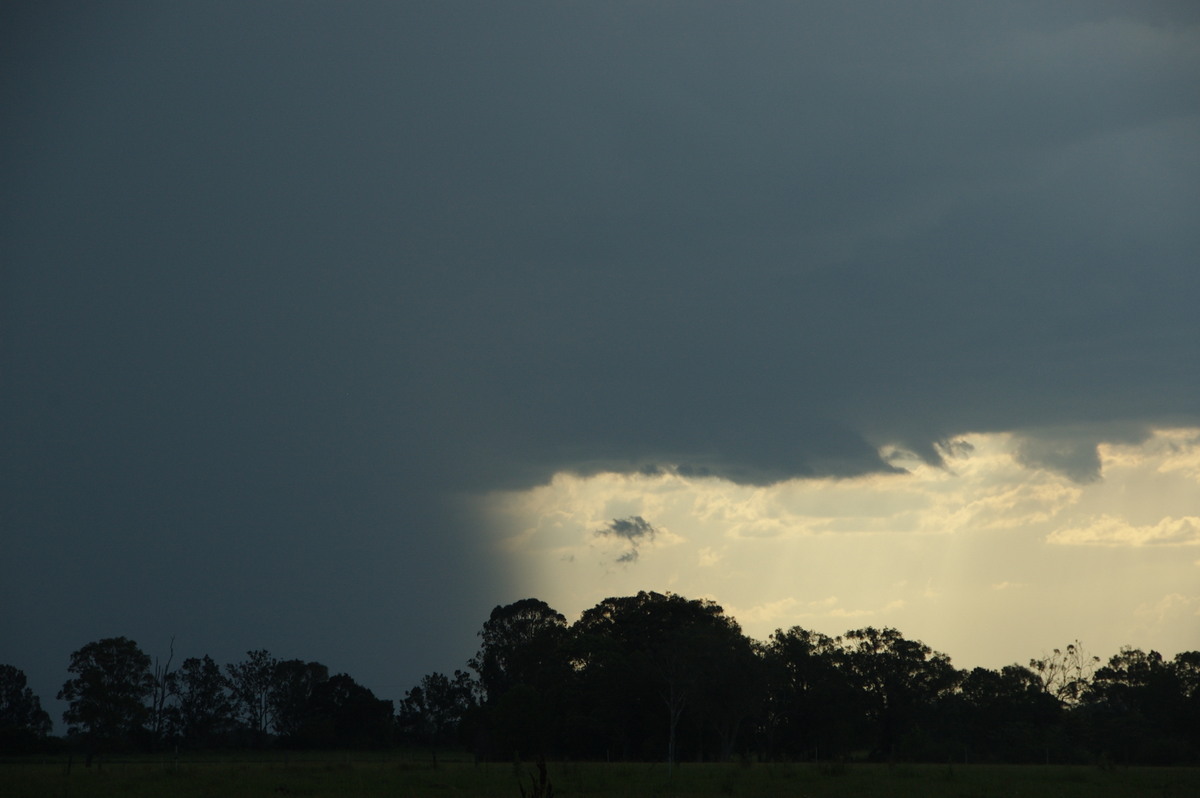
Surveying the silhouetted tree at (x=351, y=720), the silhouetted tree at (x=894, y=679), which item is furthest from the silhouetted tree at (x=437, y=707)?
the silhouetted tree at (x=894, y=679)

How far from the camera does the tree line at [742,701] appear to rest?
262ft

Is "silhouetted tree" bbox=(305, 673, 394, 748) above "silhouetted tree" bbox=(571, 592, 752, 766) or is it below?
below

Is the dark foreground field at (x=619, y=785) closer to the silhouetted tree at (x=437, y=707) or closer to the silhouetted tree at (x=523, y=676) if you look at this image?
the silhouetted tree at (x=523, y=676)

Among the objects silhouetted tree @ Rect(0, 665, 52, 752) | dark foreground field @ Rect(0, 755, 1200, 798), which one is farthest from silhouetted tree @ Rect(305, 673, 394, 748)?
dark foreground field @ Rect(0, 755, 1200, 798)

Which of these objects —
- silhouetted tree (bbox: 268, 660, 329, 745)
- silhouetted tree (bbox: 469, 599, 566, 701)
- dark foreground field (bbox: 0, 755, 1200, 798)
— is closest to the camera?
dark foreground field (bbox: 0, 755, 1200, 798)

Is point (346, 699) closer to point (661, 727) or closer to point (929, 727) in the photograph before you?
point (661, 727)

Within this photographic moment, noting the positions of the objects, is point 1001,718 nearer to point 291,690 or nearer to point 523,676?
point 523,676

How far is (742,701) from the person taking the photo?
263 ft

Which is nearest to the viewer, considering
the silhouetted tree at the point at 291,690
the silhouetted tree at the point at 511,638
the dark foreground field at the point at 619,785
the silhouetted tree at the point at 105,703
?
the dark foreground field at the point at 619,785

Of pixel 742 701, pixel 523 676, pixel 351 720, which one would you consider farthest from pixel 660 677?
pixel 351 720

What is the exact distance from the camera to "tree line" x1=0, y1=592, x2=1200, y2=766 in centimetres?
8000

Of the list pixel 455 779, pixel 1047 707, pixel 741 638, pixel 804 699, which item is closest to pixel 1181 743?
pixel 1047 707

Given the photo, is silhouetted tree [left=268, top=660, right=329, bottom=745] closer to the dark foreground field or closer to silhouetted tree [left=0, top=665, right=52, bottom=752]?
silhouetted tree [left=0, top=665, right=52, bottom=752]

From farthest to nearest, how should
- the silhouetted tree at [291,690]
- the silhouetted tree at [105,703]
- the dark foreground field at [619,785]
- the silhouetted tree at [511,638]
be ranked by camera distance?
1. the silhouetted tree at [291,690]
2. the silhouetted tree at [511,638]
3. the silhouetted tree at [105,703]
4. the dark foreground field at [619,785]
